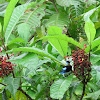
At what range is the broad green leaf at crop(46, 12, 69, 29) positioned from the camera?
1.10m

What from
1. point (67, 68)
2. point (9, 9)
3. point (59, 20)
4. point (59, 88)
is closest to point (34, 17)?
point (59, 20)

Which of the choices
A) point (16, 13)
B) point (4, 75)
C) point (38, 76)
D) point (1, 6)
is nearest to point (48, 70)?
point (38, 76)

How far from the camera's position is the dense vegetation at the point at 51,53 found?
773 millimetres

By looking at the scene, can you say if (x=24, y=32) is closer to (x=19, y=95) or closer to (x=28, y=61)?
(x=28, y=61)

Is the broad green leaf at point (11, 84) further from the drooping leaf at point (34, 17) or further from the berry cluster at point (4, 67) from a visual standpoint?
the drooping leaf at point (34, 17)

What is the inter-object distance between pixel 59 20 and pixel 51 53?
0.75ft

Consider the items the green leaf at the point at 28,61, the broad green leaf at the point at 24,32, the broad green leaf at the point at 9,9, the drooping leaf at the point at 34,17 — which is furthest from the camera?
the drooping leaf at the point at 34,17

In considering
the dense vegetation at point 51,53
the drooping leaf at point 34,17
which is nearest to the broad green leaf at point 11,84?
the dense vegetation at point 51,53

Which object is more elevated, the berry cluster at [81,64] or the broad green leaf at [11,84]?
the berry cluster at [81,64]

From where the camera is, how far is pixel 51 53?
3.57 feet

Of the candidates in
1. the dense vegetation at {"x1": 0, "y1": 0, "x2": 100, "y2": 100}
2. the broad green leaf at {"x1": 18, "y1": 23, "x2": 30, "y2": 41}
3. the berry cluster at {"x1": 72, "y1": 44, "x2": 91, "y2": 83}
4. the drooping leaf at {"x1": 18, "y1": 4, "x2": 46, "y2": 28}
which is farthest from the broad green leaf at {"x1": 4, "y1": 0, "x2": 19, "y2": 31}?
the berry cluster at {"x1": 72, "y1": 44, "x2": 91, "y2": 83}

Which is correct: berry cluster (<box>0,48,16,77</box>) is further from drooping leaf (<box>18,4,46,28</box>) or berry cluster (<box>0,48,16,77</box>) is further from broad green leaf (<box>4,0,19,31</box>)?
drooping leaf (<box>18,4,46,28</box>)

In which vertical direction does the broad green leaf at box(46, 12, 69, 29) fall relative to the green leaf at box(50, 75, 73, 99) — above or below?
above

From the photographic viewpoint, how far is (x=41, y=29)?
1.20 meters
